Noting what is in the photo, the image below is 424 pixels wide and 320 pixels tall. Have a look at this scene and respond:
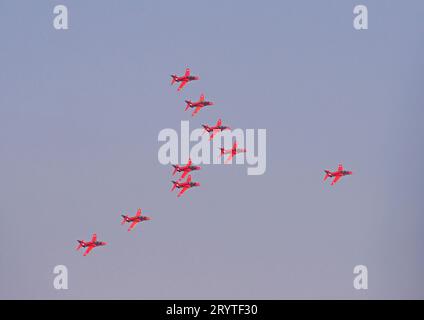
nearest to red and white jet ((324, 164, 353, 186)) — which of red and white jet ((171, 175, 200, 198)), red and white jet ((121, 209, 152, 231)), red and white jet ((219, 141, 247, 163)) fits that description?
red and white jet ((219, 141, 247, 163))

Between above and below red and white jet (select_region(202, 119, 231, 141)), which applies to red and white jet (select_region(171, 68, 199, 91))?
above

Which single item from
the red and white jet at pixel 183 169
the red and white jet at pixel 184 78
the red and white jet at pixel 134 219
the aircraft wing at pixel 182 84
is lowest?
the red and white jet at pixel 134 219

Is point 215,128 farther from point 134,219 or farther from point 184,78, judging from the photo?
point 134,219

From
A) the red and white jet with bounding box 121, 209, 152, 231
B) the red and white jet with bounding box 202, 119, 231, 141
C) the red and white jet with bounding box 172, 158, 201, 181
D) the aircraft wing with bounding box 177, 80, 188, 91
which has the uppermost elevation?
the aircraft wing with bounding box 177, 80, 188, 91

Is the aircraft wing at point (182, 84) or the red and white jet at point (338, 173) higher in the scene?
the aircraft wing at point (182, 84)

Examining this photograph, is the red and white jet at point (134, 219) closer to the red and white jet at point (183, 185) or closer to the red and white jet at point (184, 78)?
the red and white jet at point (183, 185)

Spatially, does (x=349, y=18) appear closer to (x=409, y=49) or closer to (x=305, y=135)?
(x=409, y=49)

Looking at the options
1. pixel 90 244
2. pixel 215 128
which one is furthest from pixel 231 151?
pixel 90 244

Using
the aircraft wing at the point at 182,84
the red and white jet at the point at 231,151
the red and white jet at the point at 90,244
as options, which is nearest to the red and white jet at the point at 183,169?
the red and white jet at the point at 231,151

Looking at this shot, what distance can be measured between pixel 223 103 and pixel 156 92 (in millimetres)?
288

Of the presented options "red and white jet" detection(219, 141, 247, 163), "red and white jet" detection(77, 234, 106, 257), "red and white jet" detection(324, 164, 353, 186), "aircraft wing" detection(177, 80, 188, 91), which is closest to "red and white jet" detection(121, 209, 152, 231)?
"red and white jet" detection(77, 234, 106, 257)

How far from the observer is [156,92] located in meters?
3.20

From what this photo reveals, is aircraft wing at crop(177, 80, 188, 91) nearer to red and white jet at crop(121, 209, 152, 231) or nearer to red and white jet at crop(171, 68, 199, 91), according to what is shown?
red and white jet at crop(171, 68, 199, 91)
